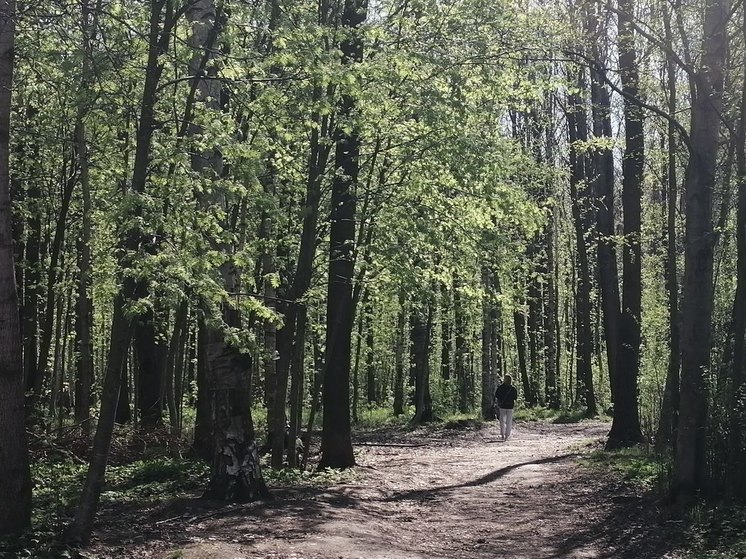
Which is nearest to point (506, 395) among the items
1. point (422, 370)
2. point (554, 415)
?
point (422, 370)

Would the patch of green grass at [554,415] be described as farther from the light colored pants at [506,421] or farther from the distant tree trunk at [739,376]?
the distant tree trunk at [739,376]

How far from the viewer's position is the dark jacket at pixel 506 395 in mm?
21612

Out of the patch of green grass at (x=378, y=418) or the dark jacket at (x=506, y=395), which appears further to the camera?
the patch of green grass at (x=378, y=418)

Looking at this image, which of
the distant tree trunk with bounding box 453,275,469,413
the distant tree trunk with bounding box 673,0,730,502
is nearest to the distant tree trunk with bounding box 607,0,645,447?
the distant tree trunk with bounding box 673,0,730,502

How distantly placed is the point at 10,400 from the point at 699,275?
8562 millimetres

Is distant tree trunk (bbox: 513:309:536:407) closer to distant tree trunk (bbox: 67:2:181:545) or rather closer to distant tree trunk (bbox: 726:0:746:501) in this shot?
distant tree trunk (bbox: 726:0:746:501)

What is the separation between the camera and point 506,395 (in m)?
21.8

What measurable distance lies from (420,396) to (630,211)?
11.3 meters

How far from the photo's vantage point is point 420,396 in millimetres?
26656

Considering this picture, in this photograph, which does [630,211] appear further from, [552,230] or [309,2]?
[552,230]

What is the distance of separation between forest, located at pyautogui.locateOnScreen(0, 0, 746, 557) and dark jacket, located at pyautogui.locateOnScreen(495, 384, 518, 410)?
312 cm

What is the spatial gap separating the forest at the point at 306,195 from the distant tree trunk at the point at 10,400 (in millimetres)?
23

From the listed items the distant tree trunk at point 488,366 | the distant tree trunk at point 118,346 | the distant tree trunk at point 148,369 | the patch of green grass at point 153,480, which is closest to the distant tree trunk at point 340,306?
the patch of green grass at point 153,480

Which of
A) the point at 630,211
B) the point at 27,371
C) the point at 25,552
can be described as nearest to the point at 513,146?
the point at 630,211
